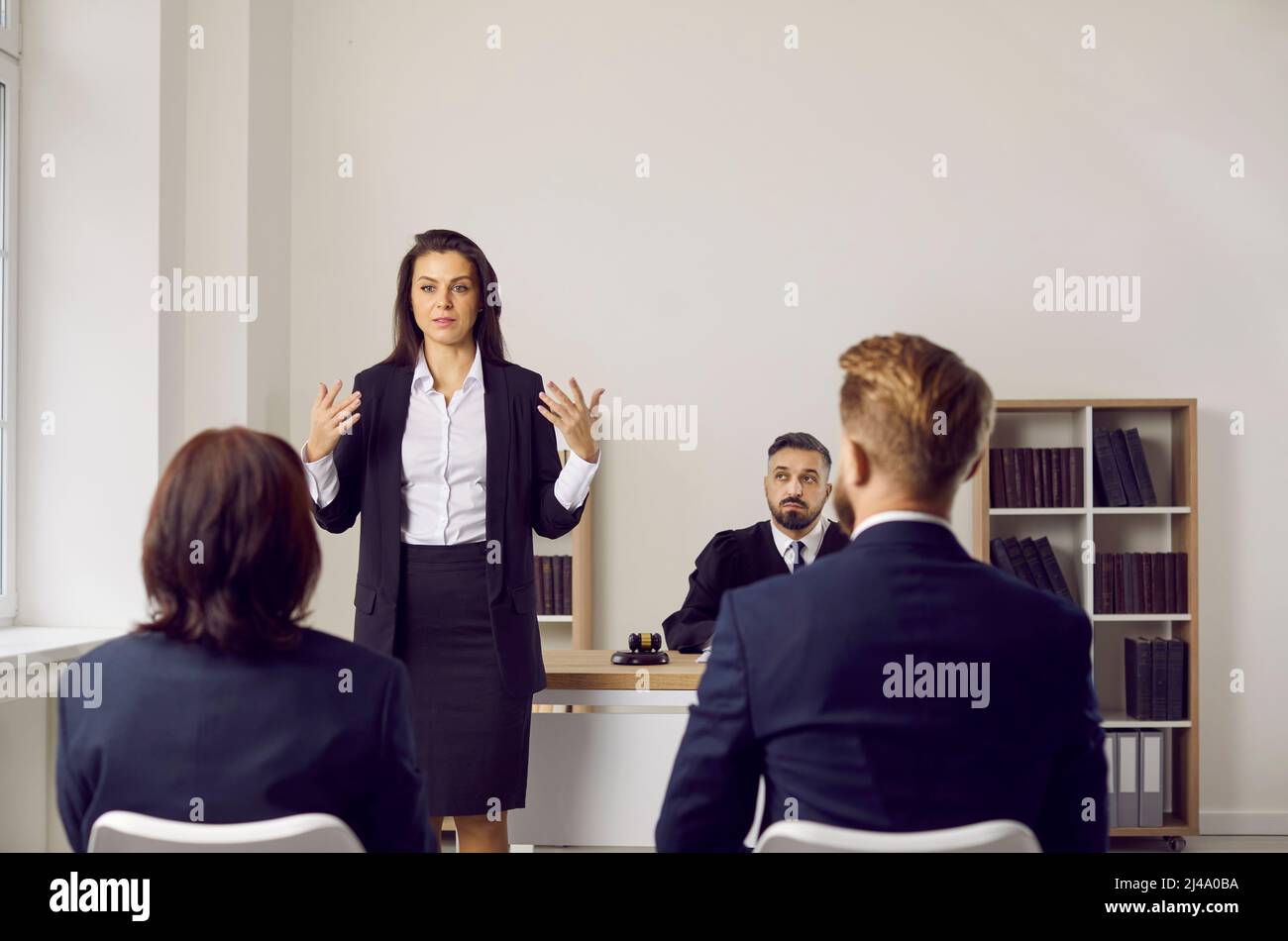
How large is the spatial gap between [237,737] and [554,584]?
3.55 meters

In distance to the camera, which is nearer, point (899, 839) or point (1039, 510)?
point (899, 839)

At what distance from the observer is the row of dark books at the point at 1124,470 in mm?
4668

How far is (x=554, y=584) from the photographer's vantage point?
188 inches

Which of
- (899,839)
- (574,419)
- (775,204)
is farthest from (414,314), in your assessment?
(775,204)

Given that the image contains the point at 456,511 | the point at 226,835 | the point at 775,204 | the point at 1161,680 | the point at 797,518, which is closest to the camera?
the point at 226,835

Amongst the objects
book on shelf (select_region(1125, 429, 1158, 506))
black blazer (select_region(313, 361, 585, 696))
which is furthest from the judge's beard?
book on shelf (select_region(1125, 429, 1158, 506))

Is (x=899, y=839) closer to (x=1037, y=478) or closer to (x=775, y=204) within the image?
(x=1037, y=478)

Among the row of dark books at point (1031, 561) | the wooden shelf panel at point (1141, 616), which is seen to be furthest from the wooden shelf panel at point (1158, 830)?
the row of dark books at point (1031, 561)

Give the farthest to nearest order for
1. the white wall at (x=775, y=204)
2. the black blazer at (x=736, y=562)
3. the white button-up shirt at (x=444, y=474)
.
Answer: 1. the white wall at (x=775, y=204)
2. the black blazer at (x=736, y=562)
3. the white button-up shirt at (x=444, y=474)

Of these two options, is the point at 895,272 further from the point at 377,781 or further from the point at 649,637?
the point at 377,781

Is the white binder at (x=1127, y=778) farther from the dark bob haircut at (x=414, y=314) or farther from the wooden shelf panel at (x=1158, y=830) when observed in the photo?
the dark bob haircut at (x=414, y=314)

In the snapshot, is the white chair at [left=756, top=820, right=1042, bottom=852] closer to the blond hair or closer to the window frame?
the blond hair

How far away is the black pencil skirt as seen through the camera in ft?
7.94
